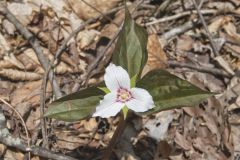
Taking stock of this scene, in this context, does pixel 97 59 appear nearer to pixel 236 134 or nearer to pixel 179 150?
pixel 179 150

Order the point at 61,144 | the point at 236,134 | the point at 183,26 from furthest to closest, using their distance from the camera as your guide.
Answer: the point at 183,26 → the point at 236,134 → the point at 61,144

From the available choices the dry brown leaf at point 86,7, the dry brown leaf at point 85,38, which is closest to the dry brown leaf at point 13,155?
the dry brown leaf at point 85,38

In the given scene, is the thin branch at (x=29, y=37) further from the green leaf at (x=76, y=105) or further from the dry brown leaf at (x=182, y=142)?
→ the dry brown leaf at (x=182, y=142)

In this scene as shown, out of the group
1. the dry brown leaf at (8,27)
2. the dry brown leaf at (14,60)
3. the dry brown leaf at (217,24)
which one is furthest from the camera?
the dry brown leaf at (217,24)

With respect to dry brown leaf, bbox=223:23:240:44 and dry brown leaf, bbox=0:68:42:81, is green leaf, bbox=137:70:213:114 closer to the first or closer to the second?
dry brown leaf, bbox=0:68:42:81

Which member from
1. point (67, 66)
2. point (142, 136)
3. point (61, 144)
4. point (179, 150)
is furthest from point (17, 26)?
point (179, 150)

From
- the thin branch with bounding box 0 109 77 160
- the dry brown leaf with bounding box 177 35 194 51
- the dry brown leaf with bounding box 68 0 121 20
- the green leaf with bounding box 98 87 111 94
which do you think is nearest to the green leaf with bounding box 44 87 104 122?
the green leaf with bounding box 98 87 111 94
